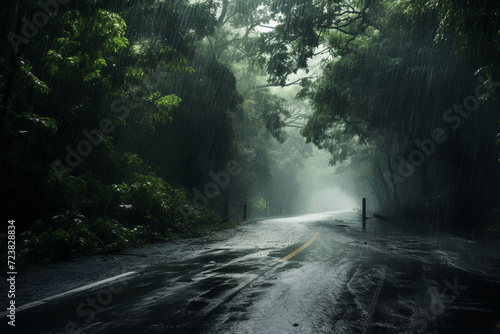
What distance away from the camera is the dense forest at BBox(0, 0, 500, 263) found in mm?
7305

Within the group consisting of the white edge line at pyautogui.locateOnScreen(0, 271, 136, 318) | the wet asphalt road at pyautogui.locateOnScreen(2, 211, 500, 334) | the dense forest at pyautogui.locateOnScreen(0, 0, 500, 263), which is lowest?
the white edge line at pyautogui.locateOnScreen(0, 271, 136, 318)

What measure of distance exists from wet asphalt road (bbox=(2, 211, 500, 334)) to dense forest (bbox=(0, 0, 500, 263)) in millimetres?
3011

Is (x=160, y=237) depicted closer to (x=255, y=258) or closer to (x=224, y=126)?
(x=255, y=258)

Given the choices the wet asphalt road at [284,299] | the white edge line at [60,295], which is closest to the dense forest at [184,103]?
the white edge line at [60,295]

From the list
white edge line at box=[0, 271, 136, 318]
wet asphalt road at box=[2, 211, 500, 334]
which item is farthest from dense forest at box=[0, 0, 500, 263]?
wet asphalt road at box=[2, 211, 500, 334]

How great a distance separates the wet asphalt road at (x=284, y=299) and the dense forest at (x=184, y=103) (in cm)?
301

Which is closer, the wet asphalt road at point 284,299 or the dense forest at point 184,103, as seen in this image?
the wet asphalt road at point 284,299

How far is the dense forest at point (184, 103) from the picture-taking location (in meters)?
7.30

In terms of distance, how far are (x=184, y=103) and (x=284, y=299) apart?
50.8ft

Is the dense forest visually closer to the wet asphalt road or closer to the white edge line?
the white edge line

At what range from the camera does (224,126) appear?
2117 cm

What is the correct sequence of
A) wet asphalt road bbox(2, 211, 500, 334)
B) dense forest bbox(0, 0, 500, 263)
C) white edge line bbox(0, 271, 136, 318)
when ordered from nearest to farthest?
wet asphalt road bbox(2, 211, 500, 334) → white edge line bbox(0, 271, 136, 318) → dense forest bbox(0, 0, 500, 263)

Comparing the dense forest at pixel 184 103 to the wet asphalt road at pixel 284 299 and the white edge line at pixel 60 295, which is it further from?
the wet asphalt road at pixel 284 299

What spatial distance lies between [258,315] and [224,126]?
721 inches
